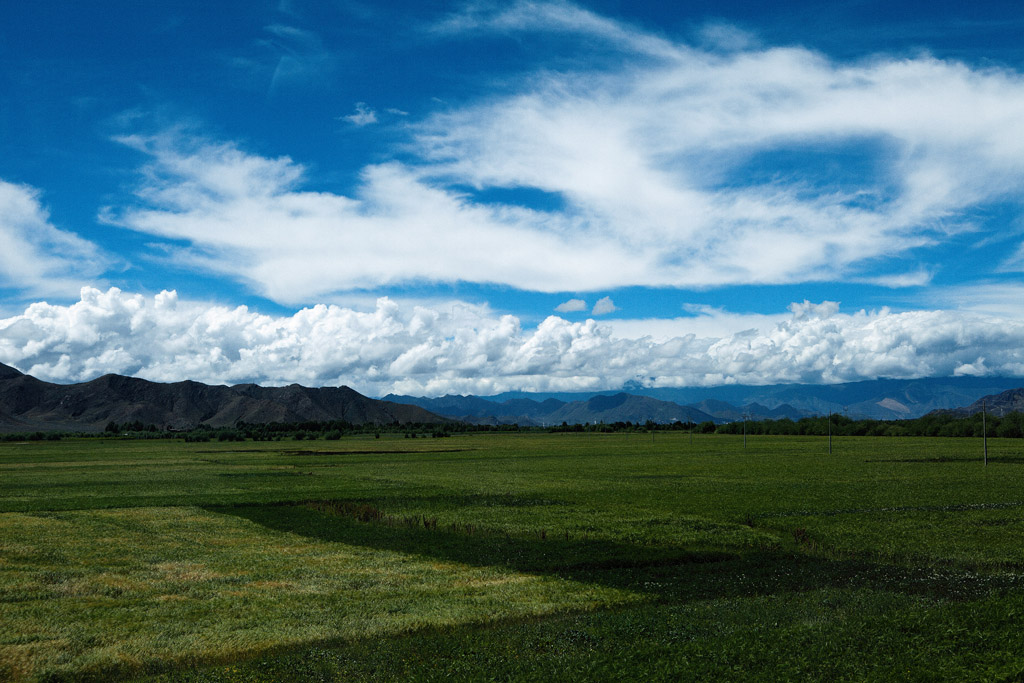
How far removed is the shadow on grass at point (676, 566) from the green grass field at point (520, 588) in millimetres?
130

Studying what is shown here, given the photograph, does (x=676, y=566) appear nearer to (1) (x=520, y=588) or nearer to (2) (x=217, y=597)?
(1) (x=520, y=588)

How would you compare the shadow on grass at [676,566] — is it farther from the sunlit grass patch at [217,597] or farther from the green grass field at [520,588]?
the sunlit grass patch at [217,597]

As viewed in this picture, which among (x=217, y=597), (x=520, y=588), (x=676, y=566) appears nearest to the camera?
(x=217, y=597)

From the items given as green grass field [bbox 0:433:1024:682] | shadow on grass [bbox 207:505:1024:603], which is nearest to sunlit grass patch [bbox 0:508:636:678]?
green grass field [bbox 0:433:1024:682]

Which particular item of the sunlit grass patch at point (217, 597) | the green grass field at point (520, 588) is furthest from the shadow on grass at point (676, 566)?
the sunlit grass patch at point (217, 597)

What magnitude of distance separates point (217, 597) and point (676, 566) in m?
14.2

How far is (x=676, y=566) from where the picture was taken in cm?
2236

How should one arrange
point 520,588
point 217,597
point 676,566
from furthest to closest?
point 676,566, point 520,588, point 217,597

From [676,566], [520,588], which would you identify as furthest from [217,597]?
[676,566]

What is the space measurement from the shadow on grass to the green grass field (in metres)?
0.13

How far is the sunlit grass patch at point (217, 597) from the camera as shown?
46.2 feet

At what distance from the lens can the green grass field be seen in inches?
504

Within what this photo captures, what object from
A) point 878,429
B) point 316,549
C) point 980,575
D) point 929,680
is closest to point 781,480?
point 980,575

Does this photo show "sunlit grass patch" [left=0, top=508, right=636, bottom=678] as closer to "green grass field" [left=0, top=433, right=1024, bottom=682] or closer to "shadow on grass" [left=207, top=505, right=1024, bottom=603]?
"green grass field" [left=0, top=433, right=1024, bottom=682]
